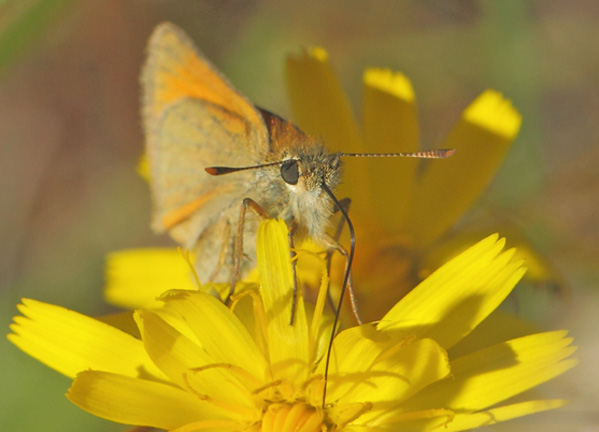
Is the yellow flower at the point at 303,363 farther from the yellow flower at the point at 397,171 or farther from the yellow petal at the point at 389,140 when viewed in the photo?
the yellow petal at the point at 389,140

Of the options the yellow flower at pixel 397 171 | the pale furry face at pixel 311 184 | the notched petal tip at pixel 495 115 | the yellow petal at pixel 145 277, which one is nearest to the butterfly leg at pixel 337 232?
the pale furry face at pixel 311 184

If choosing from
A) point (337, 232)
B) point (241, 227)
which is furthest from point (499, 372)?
point (241, 227)

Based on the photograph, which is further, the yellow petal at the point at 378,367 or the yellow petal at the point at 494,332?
the yellow petal at the point at 494,332

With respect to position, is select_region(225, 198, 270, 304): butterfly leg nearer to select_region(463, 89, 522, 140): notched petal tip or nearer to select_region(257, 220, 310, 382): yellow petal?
select_region(257, 220, 310, 382): yellow petal

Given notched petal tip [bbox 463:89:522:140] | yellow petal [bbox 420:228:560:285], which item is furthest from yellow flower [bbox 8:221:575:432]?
notched petal tip [bbox 463:89:522:140]

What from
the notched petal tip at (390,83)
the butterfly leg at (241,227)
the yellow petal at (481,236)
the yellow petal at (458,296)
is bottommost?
the yellow petal at (458,296)

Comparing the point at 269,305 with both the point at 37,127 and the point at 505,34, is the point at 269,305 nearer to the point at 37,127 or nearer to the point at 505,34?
the point at 505,34

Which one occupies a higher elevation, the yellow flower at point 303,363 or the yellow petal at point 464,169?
the yellow petal at point 464,169
